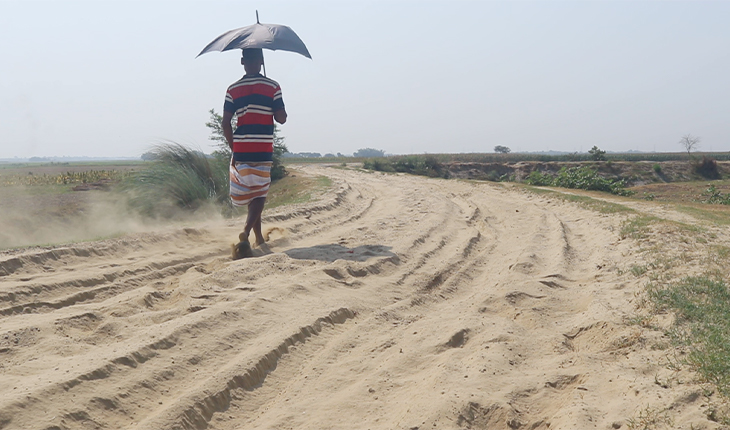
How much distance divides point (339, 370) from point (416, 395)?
1.68 feet

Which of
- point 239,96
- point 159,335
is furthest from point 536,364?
point 239,96

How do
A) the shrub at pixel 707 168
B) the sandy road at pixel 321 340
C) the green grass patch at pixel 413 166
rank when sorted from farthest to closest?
the shrub at pixel 707 168
the green grass patch at pixel 413 166
the sandy road at pixel 321 340

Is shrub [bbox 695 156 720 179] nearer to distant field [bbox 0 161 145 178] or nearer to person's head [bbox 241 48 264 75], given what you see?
distant field [bbox 0 161 145 178]

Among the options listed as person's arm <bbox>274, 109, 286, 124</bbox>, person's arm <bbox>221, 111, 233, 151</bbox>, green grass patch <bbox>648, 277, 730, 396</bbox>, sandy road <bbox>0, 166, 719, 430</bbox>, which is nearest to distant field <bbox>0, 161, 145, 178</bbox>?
person's arm <bbox>221, 111, 233, 151</bbox>

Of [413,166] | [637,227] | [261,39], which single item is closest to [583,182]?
[637,227]

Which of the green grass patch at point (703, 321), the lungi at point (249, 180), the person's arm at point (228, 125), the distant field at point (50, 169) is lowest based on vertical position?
the green grass patch at point (703, 321)

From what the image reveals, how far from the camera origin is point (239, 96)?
5.69 m

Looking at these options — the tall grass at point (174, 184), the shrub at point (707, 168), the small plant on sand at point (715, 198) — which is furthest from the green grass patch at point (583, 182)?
the shrub at point (707, 168)

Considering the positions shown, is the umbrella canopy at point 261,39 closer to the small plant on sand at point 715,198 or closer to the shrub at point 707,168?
the small plant on sand at point 715,198

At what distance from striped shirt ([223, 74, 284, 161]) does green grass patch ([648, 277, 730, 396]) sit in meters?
3.87

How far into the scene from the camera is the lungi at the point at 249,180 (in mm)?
5785

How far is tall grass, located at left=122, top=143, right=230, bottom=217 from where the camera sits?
874 cm

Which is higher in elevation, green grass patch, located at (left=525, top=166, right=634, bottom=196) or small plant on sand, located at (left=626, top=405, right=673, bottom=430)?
green grass patch, located at (left=525, top=166, right=634, bottom=196)

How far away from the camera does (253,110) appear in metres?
5.68
